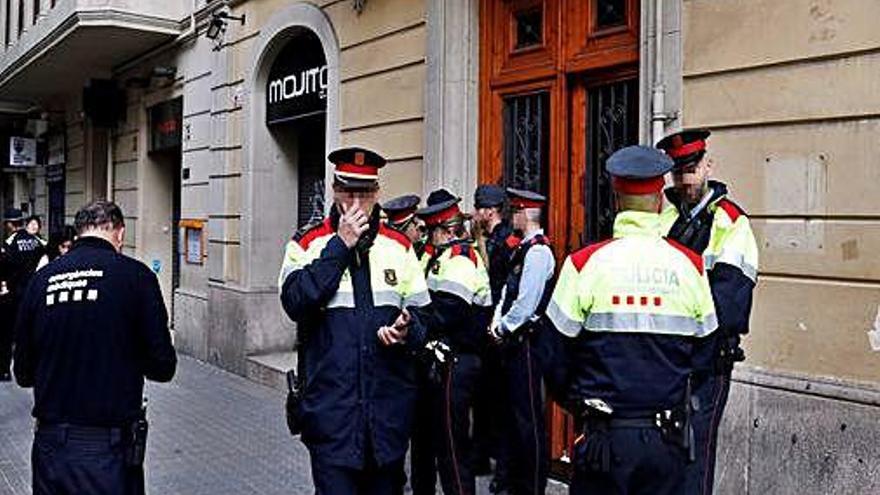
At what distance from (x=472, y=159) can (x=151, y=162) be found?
949 cm

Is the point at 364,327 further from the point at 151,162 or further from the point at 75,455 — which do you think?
the point at 151,162

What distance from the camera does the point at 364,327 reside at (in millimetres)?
4266

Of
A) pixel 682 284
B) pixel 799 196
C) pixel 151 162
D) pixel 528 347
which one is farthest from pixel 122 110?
pixel 682 284

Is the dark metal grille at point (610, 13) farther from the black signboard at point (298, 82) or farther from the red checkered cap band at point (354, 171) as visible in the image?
the black signboard at point (298, 82)

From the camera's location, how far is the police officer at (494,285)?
6395 millimetres

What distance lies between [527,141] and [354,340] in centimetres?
388

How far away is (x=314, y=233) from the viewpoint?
4.50 m

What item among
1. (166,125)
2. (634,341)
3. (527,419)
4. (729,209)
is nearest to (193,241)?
(166,125)

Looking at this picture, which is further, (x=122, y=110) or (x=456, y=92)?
(x=122, y=110)

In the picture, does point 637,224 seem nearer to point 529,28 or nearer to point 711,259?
point 711,259

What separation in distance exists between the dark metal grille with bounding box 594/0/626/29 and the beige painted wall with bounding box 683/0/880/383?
86 cm

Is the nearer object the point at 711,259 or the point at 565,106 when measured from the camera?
the point at 711,259

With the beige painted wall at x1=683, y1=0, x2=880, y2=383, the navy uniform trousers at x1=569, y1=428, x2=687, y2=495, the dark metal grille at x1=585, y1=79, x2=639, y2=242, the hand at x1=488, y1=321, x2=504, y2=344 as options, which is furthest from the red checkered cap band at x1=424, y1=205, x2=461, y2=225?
the navy uniform trousers at x1=569, y1=428, x2=687, y2=495

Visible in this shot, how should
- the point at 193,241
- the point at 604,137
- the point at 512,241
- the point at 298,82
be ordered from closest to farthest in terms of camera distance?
the point at 512,241 → the point at 604,137 → the point at 298,82 → the point at 193,241
